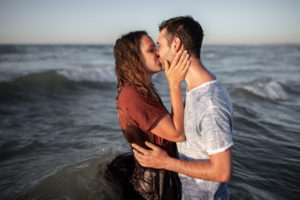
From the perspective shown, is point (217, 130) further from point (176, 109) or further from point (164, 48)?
point (164, 48)

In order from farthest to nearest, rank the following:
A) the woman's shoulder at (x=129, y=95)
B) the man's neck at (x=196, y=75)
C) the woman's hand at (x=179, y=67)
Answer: the woman's shoulder at (x=129, y=95), the woman's hand at (x=179, y=67), the man's neck at (x=196, y=75)

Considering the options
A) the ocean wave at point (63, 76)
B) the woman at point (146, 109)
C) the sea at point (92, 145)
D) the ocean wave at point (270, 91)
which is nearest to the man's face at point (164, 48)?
the woman at point (146, 109)

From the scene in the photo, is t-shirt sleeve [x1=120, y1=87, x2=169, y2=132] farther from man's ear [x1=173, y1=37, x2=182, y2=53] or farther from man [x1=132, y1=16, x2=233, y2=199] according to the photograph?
man's ear [x1=173, y1=37, x2=182, y2=53]

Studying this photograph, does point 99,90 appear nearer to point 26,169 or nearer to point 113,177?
point 26,169

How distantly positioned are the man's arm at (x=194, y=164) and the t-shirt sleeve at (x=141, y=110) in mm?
232

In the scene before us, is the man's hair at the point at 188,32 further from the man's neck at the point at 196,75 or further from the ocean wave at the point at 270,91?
the ocean wave at the point at 270,91

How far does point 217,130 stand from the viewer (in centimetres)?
174

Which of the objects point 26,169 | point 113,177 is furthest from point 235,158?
point 26,169

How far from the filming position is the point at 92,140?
630cm

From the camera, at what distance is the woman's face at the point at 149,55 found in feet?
8.90

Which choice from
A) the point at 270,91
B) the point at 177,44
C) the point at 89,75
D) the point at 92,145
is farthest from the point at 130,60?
the point at 89,75

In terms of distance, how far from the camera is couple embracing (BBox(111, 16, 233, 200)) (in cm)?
179

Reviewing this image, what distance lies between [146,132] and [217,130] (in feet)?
2.74

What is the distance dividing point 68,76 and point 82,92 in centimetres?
379
